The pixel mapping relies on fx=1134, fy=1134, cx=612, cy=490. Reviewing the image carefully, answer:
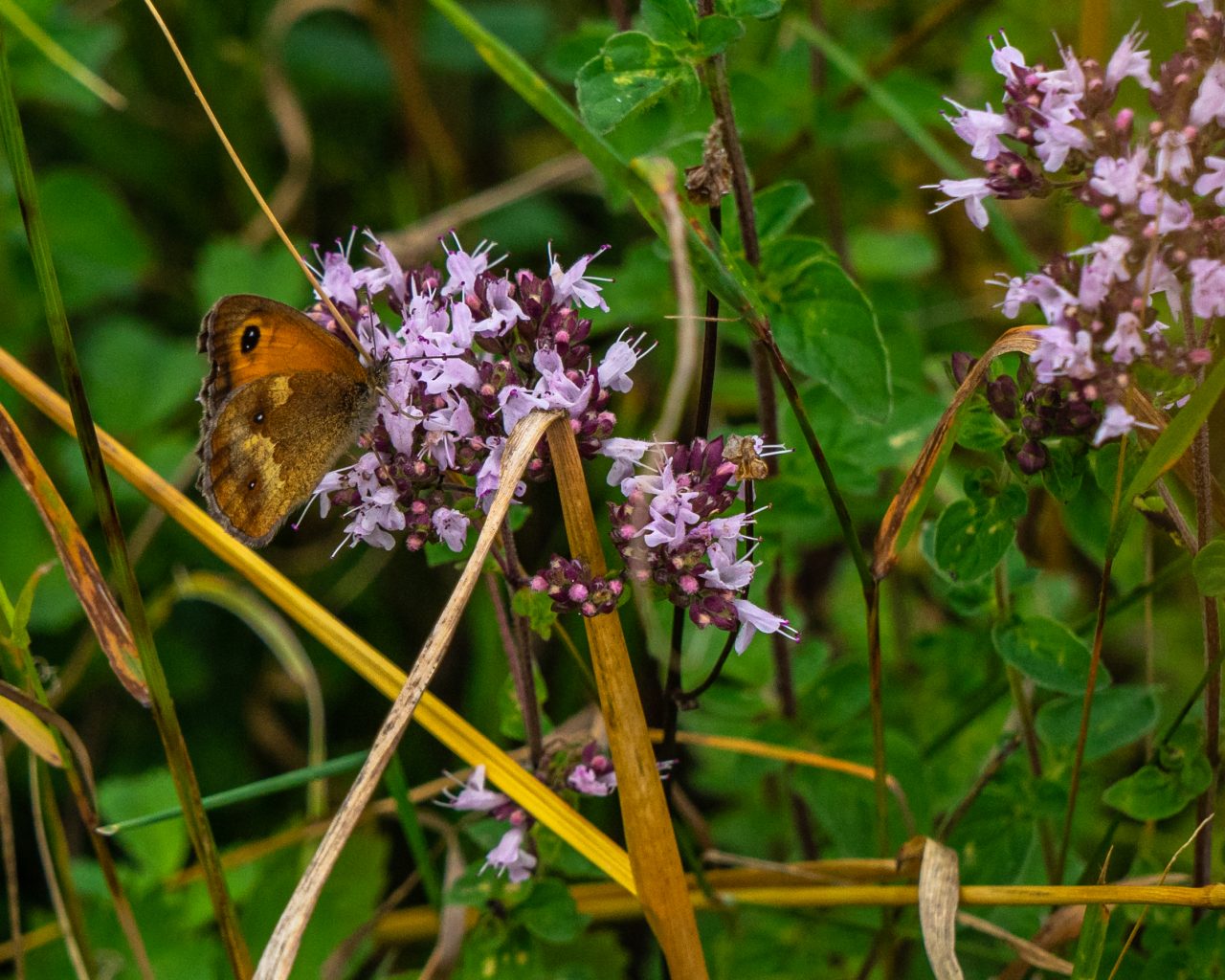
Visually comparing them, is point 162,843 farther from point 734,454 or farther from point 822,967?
point 734,454

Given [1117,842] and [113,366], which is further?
[113,366]

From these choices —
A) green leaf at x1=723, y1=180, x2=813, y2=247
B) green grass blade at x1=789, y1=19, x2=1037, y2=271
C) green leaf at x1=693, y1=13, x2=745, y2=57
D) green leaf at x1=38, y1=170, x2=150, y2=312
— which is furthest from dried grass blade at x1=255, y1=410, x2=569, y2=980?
green leaf at x1=38, y1=170, x2=150, y2=312

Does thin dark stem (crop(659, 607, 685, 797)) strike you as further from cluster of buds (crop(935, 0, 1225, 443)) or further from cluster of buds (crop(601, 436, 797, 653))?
cluster of buds (crop(935, 0, 1225, 443))

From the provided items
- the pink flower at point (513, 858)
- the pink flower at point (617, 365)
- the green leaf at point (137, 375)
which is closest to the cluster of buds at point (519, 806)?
the pink flower at point (513, 858)

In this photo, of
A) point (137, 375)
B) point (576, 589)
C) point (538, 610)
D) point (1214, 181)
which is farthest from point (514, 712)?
point (137, 375)

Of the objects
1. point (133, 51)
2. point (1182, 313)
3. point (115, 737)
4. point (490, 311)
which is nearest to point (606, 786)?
point (490, 311)

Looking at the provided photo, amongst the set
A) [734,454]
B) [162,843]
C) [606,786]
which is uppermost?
[734,454]

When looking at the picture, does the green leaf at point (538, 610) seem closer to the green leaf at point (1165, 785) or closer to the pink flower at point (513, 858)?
the pink flower at point (513, 858)

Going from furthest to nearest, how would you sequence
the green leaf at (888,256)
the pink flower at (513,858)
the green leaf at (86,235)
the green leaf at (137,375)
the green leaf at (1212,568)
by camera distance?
the green leaf at (86,235), the green leaf at (137,375), the green leaf at (888,256), the pink flower at (513,858), the green leaf at (1212,568)
